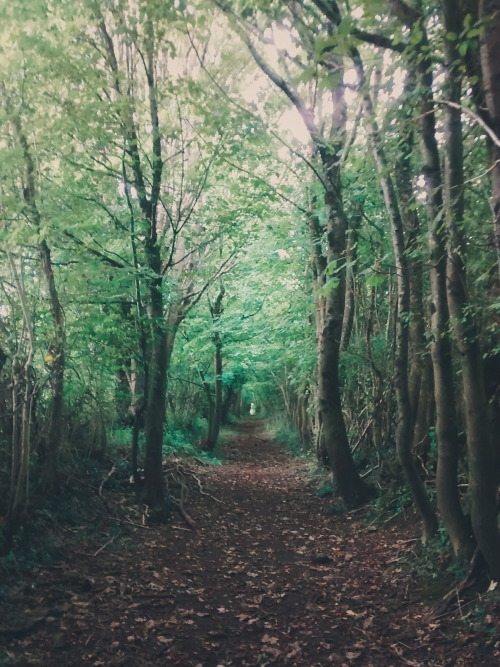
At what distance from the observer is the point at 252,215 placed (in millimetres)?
10531

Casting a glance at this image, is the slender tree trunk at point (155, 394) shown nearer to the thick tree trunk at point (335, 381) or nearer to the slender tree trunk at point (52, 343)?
the slender tree trunk at point (52, 343)

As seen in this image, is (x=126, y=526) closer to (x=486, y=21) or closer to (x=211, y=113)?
(x=211, y=113)

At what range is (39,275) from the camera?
752 centimetres

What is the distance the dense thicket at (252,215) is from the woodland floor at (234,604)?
795 millimetres

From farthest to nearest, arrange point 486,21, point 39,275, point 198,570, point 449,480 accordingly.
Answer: point 39,275 < point 198,570 < point 449,480 < point 486,21

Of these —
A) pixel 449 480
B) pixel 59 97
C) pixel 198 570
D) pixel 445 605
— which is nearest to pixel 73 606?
pixel 198 570

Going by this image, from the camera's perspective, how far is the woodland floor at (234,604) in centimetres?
453

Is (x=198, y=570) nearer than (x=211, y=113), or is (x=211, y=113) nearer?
(x=198, y=570)

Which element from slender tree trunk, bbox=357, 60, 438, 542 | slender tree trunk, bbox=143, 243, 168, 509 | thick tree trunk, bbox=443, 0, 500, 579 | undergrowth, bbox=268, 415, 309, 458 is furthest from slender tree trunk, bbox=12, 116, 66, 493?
undergrowth, bbox=268, 415, 309, 458

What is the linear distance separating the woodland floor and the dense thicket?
2.61ft

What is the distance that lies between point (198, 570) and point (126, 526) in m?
1.74

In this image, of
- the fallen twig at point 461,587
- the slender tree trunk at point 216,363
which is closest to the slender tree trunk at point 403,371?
the fallen twig at point 461,587

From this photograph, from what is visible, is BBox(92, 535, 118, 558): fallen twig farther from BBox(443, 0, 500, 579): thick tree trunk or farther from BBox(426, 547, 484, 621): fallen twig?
BBox(443, 0, 500, 579): thick tree trunk

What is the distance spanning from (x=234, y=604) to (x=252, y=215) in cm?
737
